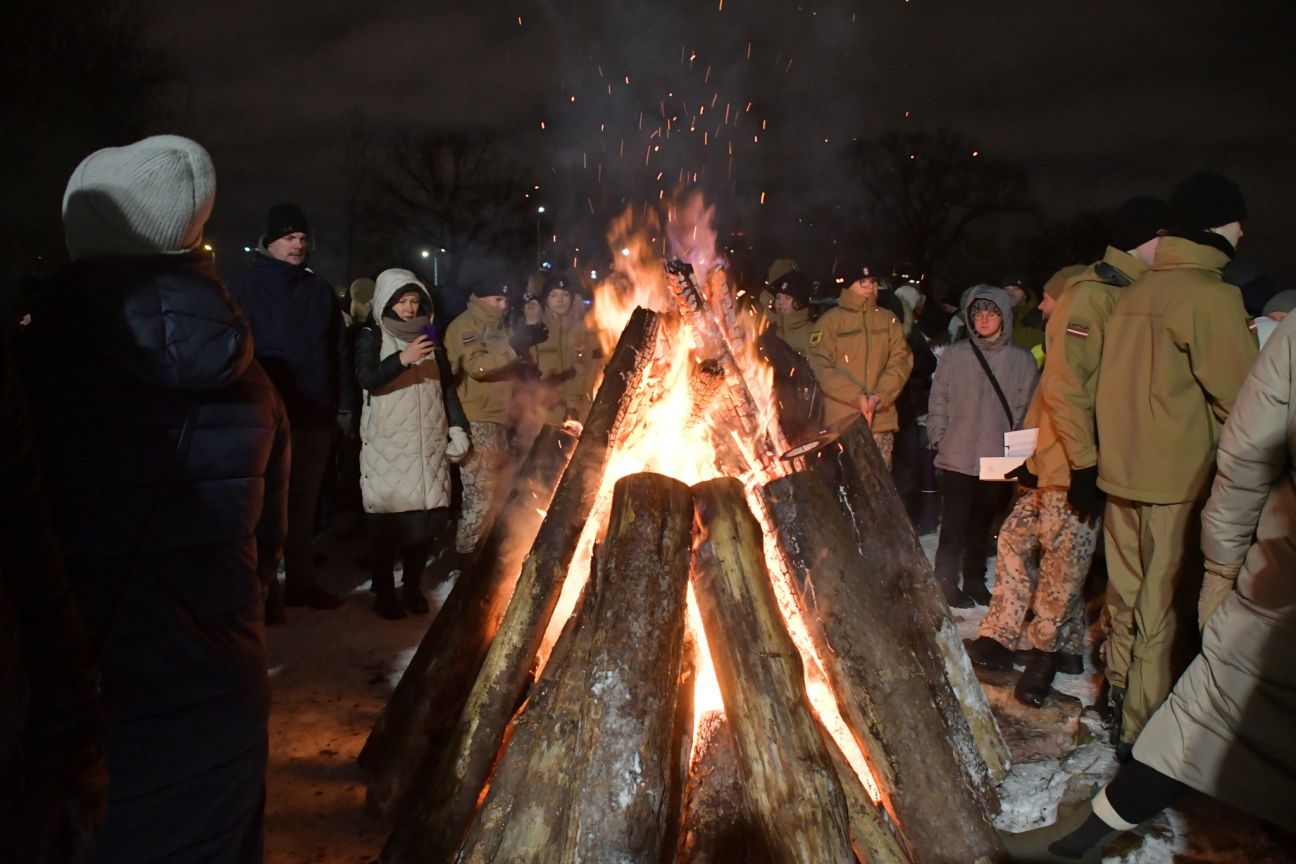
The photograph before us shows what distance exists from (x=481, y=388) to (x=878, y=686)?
5051 mm

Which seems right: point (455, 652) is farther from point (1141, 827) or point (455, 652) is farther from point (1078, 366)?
point (1078, 366)

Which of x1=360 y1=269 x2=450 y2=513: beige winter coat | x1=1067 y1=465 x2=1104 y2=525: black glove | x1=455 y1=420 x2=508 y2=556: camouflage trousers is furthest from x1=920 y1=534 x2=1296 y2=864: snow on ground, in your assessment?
x1=455 y1=420 x2=508 y2=556: camouflage trousers

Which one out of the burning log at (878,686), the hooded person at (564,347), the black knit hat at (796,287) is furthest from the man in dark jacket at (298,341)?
the black knit hat at (796,287)

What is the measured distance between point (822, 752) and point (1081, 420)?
2.80 metres

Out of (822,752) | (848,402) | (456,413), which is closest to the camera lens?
(822,752)

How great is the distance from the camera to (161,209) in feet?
7.42

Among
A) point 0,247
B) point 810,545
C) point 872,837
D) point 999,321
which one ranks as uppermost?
point 0,247

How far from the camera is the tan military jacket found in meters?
8.56

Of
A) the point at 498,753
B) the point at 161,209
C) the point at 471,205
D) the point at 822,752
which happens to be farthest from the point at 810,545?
the point at 471,205

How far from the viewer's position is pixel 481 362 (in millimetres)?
7391

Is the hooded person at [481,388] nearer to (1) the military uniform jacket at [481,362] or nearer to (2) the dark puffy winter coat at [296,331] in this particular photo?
(1) the military uniform jacket at [481,362]

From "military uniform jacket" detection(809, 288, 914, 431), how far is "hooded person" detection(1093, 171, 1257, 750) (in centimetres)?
315

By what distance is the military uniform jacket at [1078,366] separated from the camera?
4652mm

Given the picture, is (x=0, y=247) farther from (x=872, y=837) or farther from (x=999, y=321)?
(x=872, y=837)
